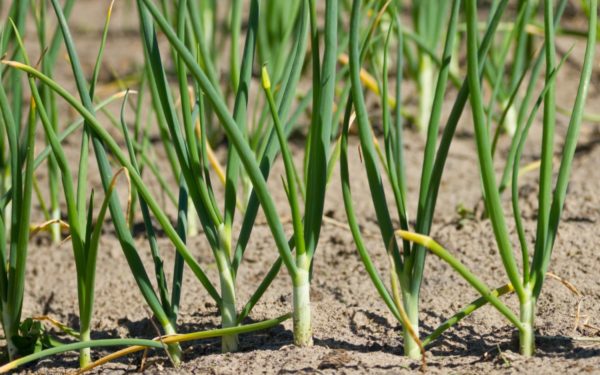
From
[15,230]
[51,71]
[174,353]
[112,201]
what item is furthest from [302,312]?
[51,71]

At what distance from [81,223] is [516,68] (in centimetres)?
122

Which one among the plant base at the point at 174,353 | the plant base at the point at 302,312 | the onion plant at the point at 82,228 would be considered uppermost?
the onion plant at the point at 82,228

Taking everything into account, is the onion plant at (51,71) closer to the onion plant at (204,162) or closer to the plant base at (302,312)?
the onion plant at (204,162)

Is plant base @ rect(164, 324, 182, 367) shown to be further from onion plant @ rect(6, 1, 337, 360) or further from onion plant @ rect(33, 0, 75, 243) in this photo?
onion plant @ rect(33, 0, 75, 243)

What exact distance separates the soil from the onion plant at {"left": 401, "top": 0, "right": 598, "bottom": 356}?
9cm

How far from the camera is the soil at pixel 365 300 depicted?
Answer: 1.25m

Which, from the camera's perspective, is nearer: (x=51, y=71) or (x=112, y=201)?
(x=112, y=201)

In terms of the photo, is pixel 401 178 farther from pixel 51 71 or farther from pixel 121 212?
pixel 51 71

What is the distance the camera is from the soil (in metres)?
1.25

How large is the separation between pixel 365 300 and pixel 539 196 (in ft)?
1.50

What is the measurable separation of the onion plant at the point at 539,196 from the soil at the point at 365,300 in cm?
9

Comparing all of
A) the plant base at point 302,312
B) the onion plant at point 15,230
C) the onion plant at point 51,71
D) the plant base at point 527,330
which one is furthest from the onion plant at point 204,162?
the onion plant at point 51,71

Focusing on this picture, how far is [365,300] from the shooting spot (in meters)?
1.53

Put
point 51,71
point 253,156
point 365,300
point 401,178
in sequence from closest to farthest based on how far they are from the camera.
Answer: point 253,156 → point 401,178 → point 365,300 → point 51,71
